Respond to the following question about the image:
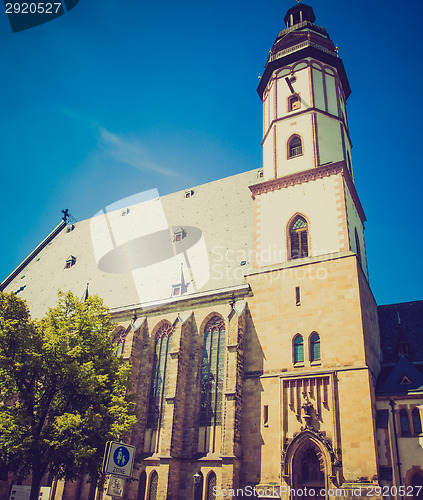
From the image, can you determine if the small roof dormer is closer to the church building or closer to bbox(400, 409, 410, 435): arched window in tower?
the church building

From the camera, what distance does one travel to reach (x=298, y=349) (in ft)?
69.9

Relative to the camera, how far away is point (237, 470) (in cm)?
1955

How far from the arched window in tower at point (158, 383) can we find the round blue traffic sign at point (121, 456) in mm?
15221

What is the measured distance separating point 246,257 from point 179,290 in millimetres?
4306

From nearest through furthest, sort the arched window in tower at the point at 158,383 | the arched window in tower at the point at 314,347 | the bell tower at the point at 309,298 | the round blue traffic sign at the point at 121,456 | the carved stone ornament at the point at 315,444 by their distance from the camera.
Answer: the round blue traffic sign at the point at 121,456, the carved stone ornament at the point at 315,444, the bell tower at the point at 309,298, the arched window in tower at the point at 314,347, the arched window in tower at the point at 158,383

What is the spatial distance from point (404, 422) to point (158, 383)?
12206 mm

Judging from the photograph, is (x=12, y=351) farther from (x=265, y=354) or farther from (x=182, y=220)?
(x=182, y=220)

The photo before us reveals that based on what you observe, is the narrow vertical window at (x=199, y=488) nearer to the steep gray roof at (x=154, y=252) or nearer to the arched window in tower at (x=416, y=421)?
the arched window in tower at (x=416, y=421)

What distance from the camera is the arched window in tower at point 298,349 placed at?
21.0 m

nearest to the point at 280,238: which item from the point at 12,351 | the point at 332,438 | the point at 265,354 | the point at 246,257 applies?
the point at 246,257

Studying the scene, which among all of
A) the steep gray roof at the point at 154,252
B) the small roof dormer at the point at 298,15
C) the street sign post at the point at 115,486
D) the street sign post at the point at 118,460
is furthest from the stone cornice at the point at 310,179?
the street sign post at the point at 115,486

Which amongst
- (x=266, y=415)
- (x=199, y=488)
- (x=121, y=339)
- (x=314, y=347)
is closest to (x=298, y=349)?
(x=314, y=347)

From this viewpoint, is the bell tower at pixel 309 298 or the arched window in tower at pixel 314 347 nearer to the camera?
the bell tower at pixel 309 298

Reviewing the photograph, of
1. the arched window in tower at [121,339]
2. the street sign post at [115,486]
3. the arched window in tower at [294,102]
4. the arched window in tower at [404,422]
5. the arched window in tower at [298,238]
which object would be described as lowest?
the street sign post at [115,486]
